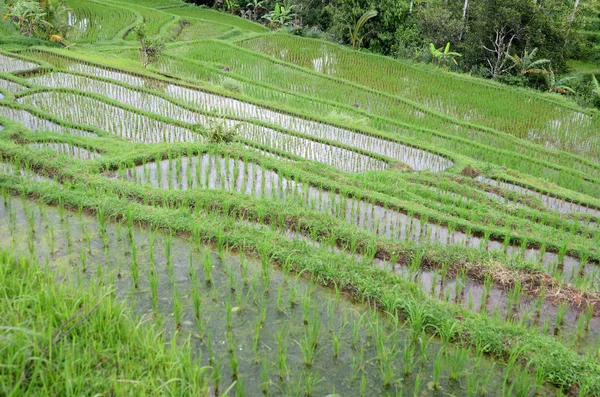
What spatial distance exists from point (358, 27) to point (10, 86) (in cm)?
879

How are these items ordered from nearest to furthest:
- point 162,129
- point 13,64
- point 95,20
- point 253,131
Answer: point 162,129 → point 253,131 → point 13,64 → point 95,20

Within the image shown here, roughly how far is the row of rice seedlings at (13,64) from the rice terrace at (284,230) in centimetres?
10

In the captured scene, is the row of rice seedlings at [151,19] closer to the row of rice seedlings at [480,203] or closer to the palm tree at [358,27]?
the palm tree at [358,27]

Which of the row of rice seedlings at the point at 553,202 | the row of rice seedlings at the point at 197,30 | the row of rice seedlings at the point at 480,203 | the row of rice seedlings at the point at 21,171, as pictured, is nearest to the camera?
the row of rice seedlings at the point at 21,171

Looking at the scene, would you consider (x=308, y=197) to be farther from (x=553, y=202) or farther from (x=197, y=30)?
(x=197, y=30)

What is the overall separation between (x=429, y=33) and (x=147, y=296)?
45.9ft

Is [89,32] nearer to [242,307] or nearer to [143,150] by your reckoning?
[143,150]

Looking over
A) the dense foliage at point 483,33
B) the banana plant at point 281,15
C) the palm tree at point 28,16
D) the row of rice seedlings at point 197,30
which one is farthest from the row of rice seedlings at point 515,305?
the banana plant at point 281,15

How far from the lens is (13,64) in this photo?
10.4 meters

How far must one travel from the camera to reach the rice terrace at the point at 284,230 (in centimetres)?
293

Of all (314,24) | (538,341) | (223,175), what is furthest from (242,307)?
(314,24)

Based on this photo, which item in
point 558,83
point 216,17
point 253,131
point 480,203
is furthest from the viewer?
point 216,17

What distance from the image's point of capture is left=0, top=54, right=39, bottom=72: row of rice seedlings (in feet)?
33.3

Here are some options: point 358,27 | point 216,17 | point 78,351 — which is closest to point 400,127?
point 358,27
